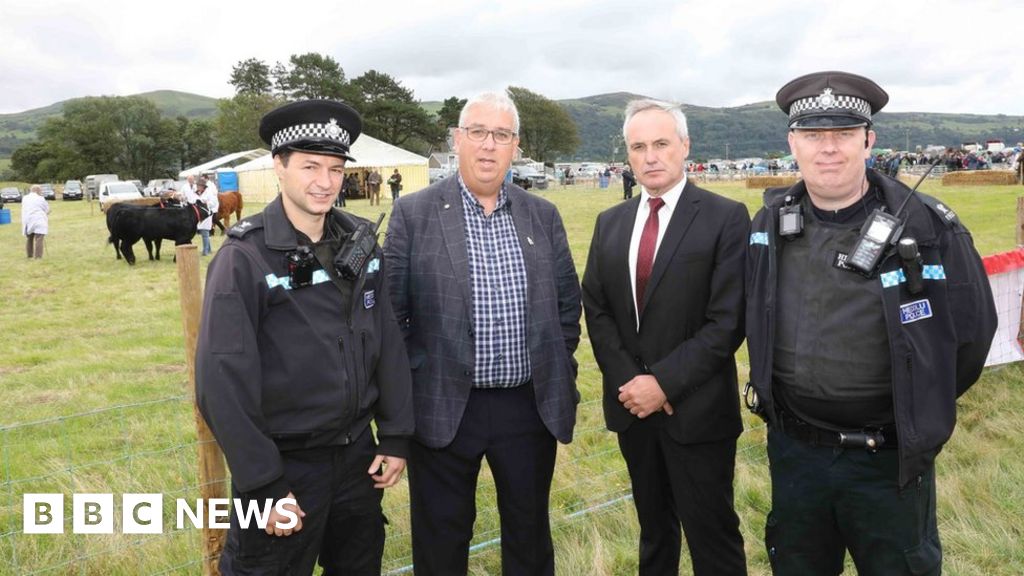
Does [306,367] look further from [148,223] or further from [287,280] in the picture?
[148,223]

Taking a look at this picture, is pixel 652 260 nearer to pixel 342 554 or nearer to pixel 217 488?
pixel 342 554

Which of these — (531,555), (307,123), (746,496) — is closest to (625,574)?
(531,555)

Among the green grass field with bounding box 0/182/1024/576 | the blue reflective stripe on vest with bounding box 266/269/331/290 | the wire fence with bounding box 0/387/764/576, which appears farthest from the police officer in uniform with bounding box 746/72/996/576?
the wire fence with bounding box 0/387/764/576

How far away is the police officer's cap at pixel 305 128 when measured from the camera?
2502mm

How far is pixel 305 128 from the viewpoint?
252 cm

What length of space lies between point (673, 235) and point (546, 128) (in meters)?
95.7

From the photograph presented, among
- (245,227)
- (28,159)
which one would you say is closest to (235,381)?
(245,227)

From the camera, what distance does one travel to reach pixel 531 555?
3.02 metres

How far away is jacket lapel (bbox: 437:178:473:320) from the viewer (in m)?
2.83

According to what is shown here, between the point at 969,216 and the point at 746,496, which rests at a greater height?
the point at 969,216

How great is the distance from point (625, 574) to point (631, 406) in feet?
3.68

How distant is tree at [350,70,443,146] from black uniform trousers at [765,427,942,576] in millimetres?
66991

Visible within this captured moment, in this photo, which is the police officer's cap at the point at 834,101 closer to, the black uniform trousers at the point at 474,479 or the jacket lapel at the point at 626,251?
the jacket lapel at the point at 626,251

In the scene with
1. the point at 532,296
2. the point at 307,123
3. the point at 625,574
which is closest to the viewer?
the point at 307,123
